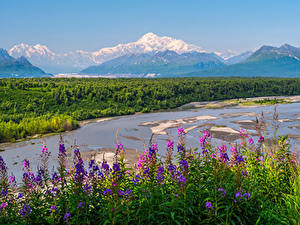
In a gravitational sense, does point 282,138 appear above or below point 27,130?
above

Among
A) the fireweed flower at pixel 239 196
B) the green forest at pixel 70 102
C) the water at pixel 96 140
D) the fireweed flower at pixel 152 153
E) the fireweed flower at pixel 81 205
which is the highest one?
the fireweed flower at pixel 152 153

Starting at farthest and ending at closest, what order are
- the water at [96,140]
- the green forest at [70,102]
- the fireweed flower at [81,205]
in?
the green forest at [70,102] → the water at [96,140] → the fireweed flower at [81,205]

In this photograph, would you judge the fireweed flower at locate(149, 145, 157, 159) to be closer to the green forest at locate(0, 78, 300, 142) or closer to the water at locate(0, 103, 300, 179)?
the water at locate(0, 103, 300, 179)

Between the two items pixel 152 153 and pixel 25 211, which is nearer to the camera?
pixel 25 211

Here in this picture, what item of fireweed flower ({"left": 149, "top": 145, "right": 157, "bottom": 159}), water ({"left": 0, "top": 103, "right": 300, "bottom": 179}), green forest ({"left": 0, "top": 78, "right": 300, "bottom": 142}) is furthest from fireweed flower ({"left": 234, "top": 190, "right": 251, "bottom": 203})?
green forest ({"left": 0, "top": 78, "right": 300, "bottom": 142})

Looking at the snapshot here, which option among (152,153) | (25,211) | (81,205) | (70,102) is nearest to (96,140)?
(152,153)

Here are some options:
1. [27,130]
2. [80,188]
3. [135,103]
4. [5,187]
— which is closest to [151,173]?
[80,188]

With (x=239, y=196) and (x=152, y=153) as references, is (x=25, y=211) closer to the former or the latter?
(x=152, y=153)

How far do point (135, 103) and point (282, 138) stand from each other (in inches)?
1633

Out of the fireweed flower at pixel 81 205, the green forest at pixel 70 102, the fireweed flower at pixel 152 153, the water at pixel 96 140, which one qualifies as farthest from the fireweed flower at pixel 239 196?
the green forest at pixel 70 102

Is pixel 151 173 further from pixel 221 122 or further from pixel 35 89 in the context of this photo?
pixel 35 89

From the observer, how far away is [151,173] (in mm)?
6145

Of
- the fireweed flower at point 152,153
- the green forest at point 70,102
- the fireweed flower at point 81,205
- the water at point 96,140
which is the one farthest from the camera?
the green forest at point 70,102

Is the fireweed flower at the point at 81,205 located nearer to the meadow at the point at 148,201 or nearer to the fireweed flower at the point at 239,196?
the meadow at the point at 148,201
